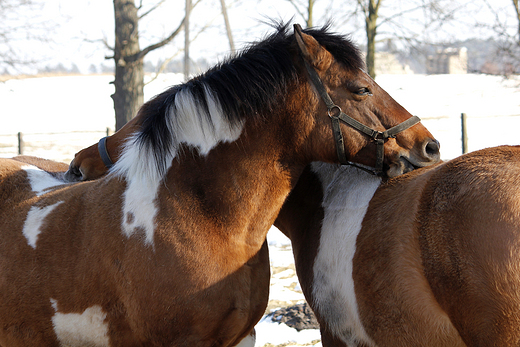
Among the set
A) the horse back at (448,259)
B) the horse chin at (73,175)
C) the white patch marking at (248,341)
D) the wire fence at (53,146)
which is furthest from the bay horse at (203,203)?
the wire fence at (53,146)

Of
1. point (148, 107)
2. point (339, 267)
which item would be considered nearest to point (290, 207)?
point (339, 267)

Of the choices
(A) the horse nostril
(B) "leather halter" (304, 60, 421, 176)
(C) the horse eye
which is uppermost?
(C) the horse eye

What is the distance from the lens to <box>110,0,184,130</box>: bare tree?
6.96 metres

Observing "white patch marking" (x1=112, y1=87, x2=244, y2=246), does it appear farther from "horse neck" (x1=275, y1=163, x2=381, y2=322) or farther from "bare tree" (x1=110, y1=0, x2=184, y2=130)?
"bare tree" (x1=110, y1=0, x2=184, y2=130)

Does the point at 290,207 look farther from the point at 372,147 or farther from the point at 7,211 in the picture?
the point at 7,211

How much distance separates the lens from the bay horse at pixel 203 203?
2.01 m

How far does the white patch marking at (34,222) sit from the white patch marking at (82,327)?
0.38 meters

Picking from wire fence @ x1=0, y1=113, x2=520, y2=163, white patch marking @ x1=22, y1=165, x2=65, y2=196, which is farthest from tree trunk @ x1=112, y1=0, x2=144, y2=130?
wire fence @ x1=0, y1=113, x2=520, y2=163

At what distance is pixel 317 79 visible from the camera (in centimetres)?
215

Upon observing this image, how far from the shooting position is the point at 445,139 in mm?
15664

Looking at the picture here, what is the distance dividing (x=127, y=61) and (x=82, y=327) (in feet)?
18.6

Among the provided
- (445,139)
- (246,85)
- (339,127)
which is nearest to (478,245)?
(339,127)

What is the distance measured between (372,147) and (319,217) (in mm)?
536

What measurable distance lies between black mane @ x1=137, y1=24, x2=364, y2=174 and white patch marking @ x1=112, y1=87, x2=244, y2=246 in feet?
0.08
